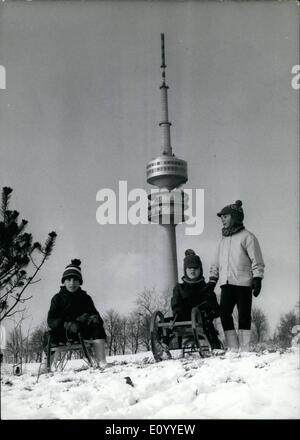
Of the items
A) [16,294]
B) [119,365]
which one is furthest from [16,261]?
[119,365]

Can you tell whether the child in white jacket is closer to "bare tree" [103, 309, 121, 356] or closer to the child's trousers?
the child's trousers

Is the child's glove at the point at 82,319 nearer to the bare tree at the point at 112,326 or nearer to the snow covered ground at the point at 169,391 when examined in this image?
the snow covered ground at the point at 169,391

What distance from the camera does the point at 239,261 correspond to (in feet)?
20.5

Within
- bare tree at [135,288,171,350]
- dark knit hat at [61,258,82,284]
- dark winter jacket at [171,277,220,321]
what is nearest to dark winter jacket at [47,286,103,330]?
dark knit hat at [61,258,82,284]

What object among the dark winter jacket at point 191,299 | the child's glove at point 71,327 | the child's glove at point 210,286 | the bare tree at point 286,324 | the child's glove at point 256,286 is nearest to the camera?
the child's glove at point 71,327

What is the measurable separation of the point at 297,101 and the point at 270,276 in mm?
2277

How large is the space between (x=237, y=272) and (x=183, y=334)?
0.91 m

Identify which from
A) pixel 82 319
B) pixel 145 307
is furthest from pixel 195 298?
pixel 145 307

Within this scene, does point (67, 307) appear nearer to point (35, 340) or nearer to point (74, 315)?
point (74, 315)

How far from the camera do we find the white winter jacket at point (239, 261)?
6.20m

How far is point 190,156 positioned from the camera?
25.5ft

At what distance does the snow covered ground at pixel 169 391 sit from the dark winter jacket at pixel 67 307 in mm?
585

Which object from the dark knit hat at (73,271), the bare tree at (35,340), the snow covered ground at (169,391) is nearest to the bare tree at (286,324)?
the snow covered ground at (169,391)
